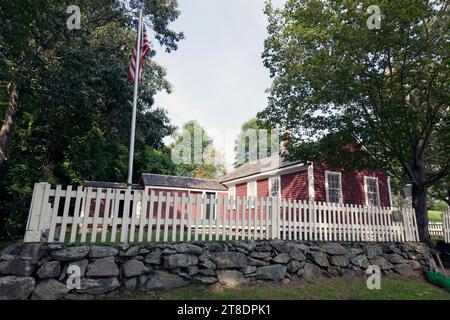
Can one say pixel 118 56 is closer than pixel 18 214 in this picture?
No

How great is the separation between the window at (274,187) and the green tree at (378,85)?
4.76m

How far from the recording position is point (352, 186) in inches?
560

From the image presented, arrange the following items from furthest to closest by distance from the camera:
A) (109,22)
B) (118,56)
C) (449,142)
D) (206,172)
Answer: (206,172) → (109,22) → (118,56) → (449,142)

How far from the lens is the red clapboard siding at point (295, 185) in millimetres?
13383

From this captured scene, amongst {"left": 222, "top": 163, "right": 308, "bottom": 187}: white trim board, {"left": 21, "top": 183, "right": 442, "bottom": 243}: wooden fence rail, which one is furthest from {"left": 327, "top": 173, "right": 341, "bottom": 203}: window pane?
{"left": 21, "top": 183, "right": 442, "bottom": 243}: wooden fence rail

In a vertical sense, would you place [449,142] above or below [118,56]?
below

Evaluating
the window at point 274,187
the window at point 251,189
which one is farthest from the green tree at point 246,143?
the window at point 274,187

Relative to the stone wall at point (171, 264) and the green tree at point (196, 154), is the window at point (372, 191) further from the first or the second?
the green tree at point (196, 154)

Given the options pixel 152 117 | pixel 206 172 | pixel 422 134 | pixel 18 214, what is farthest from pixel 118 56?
pixel 206 172

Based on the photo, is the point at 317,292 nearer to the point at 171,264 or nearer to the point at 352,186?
the point at 171,264

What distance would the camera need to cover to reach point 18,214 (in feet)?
36.0

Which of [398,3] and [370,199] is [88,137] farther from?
[370,199]

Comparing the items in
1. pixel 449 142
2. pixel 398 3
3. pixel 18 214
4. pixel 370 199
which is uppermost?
pixel 398 3
